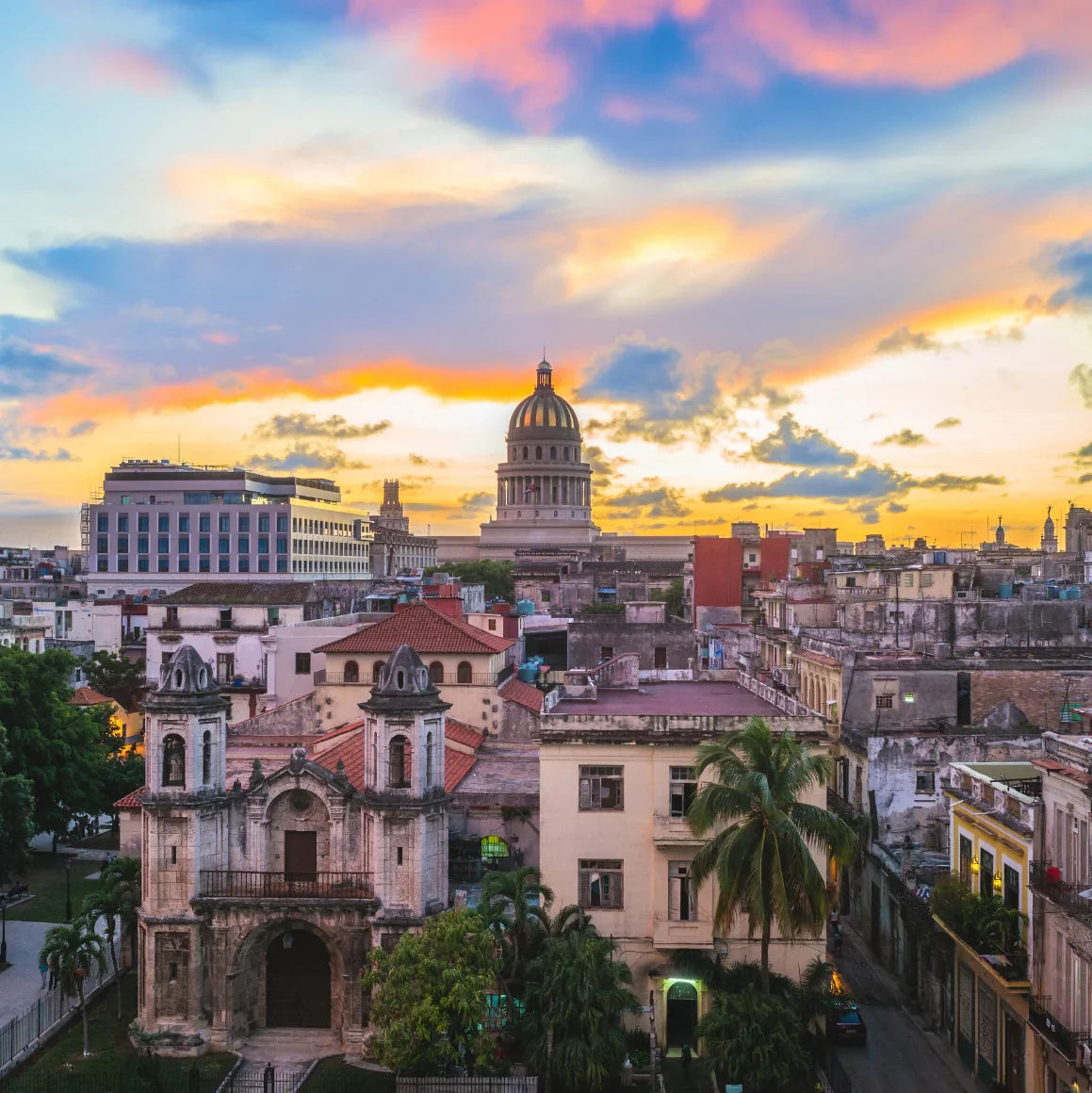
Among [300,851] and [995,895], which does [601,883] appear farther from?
[995,895]

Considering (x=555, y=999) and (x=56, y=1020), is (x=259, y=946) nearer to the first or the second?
(x=56, y=1020)

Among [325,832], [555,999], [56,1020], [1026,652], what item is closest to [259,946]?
[325,832]

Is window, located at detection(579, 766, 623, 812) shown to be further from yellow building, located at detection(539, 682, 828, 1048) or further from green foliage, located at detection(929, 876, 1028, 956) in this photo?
green foliage, located at detection(929, 876, 1028, 956)

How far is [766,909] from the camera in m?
30.1

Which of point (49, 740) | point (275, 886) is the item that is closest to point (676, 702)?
point (275, 886)

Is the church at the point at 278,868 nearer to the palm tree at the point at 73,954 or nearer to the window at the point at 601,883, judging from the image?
the palm tree at the point at 73,954

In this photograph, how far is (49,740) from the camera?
175 feet

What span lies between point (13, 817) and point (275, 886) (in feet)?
50.9

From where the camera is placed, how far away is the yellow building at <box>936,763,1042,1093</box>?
30891 millimetres

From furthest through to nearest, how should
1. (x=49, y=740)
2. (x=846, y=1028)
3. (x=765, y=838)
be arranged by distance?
(x=49, y=740)
(x=846, y=1028)
(x=765, y=838)

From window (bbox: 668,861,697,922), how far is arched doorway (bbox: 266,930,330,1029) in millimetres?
9840

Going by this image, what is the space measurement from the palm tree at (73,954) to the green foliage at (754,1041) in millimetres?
17064

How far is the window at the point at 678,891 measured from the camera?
35.3 meters

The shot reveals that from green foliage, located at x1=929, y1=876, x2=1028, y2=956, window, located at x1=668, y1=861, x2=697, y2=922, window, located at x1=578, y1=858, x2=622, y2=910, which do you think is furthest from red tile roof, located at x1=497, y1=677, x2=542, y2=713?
green foliage, located at x1=929, y1=876, x2=1028, y2=956
